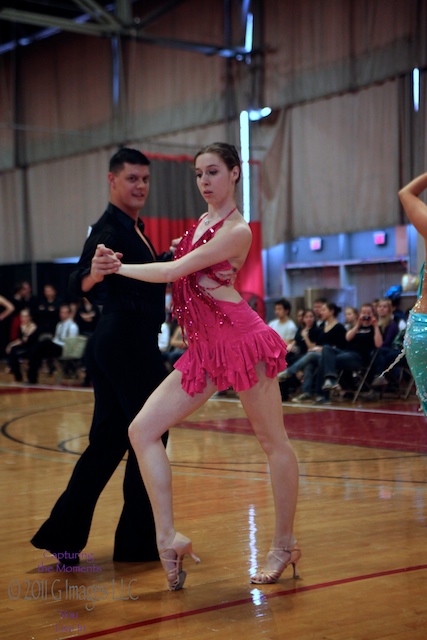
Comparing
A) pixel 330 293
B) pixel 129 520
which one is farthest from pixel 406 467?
pixel 330 293

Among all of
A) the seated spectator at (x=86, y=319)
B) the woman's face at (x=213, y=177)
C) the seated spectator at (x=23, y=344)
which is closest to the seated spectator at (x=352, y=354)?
the seated spectator at (x=86, y=319)

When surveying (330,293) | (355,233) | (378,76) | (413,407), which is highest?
(378,76)

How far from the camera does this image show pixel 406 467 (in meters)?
5.41

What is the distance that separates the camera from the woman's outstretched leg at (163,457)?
10.1 feet

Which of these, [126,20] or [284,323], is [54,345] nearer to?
[284,323]

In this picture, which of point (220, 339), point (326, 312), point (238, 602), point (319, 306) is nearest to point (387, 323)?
point (326, 312)

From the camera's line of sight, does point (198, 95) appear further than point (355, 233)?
Yes

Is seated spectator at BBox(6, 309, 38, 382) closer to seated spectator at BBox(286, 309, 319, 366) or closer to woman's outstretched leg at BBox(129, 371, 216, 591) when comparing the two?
seated spectator at BBox(286, 309, 319, 366)

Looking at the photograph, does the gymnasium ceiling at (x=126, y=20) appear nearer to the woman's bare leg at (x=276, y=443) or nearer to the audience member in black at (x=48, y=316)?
the audience member in black at (x=48, y=316)

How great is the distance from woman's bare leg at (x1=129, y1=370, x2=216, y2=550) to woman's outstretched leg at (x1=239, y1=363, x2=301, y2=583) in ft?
0.61

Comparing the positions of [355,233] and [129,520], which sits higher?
[355,233]

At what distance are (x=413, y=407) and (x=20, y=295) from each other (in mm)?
7432

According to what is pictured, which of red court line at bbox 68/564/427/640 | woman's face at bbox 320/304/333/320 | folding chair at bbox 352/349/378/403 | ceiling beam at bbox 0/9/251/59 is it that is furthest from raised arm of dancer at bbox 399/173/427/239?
ceiling beam at bbox 0/9/251/59

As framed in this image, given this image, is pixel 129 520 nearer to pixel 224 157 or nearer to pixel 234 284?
pixel 234 284
